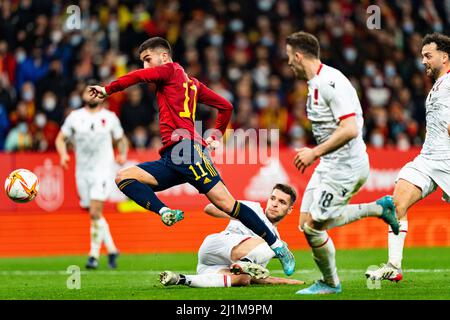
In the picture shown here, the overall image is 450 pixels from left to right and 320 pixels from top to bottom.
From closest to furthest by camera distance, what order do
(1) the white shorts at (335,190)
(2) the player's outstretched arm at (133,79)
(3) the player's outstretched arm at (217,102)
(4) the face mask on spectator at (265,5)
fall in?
(1) the white shorts at (335,190) < (2) the player's outstretched arm at (133,79) < (3) the player's outstretched arm at (217,102) < (4) the face mask on spectator at (265,5)

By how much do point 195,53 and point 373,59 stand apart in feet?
14.9

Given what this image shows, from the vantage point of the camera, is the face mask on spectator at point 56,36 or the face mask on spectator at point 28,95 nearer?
the face mask on spectator at point 28,95

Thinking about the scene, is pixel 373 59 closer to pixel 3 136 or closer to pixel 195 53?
pixel 195 53

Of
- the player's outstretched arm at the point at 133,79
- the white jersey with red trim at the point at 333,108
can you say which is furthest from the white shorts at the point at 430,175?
the player's outstretched arm at the point at 133,79

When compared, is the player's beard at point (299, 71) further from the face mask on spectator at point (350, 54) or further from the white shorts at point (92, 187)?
the face mask on spectator at point (350, 54)

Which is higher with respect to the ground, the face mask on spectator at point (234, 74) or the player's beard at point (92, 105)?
the face mask on spectator at point (234, 74)

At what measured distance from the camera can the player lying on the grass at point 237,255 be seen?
9602mm

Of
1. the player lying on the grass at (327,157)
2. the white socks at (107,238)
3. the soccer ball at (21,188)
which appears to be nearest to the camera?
the player lying on the grass at (327,157)

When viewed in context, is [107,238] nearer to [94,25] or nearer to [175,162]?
[175,162]

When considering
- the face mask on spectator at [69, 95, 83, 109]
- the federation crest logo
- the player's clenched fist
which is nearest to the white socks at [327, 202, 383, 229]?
the player's clenched fist

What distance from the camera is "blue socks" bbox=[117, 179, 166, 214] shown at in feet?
32.9

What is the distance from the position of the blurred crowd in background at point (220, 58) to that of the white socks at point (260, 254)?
9046 mm

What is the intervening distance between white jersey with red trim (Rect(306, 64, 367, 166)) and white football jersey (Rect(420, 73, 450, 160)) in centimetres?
191
